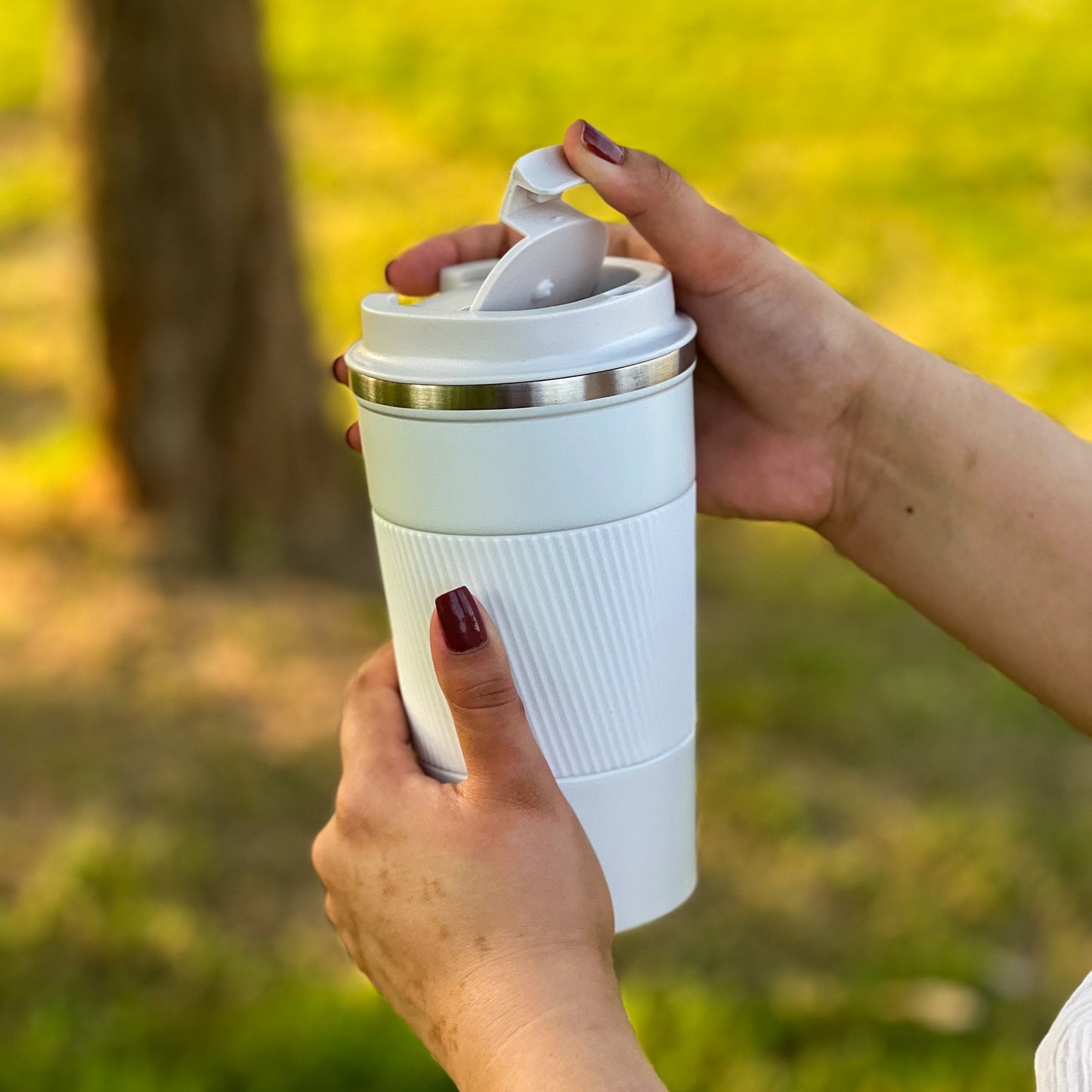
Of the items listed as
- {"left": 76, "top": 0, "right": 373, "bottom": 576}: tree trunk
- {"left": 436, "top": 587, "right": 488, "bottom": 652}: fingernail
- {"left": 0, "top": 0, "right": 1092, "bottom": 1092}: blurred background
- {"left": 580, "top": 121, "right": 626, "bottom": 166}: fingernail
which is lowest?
{"left": 0, "top": 0, "right": 1092, "bottom": 1092}: blurred background

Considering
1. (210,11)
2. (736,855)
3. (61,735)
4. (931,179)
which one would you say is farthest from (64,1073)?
(931,179)

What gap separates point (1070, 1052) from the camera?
972mm

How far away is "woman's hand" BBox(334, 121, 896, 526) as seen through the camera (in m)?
1.18

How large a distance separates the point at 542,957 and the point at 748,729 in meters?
1.94

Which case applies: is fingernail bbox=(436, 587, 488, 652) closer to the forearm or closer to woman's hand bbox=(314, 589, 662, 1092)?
woman's hand bbox=(314, 589, 662, 1092)

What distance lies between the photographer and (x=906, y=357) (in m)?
1.34

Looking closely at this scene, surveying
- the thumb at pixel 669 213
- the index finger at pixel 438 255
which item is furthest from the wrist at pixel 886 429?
the index finger at pixel 438 255

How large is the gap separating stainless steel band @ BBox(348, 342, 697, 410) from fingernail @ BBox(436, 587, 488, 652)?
0.14m

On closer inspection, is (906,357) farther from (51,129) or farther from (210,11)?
(51,129)

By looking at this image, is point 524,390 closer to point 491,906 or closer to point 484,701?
point 484,701

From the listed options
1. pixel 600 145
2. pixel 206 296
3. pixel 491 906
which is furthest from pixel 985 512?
pixel 206 296

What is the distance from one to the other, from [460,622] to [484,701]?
62mm

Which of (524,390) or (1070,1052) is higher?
(524,390)

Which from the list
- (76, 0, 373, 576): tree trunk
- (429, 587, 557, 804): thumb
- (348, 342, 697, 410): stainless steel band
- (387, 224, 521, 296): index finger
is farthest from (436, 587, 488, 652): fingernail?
(76, 0, 373, 576): tree trunk
